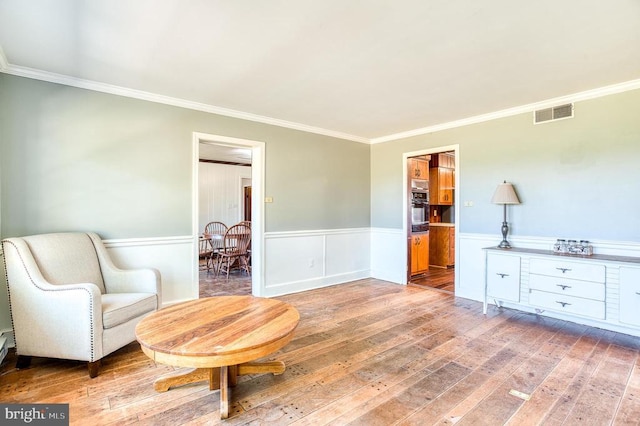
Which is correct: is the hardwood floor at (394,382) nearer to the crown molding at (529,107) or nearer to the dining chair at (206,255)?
the crown molding at (529,107)

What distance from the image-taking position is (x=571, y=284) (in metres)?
3.05

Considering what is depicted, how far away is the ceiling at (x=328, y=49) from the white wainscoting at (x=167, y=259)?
1.60 m

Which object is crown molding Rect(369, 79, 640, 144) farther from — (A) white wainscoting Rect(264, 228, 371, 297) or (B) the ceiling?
(A) white wainscoting Rect(264, 228, 371, 297)

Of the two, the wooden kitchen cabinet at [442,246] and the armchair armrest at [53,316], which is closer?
the armchair armrest at [53,316]

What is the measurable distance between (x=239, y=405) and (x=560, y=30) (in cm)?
330

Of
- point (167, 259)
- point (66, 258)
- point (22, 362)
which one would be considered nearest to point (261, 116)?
point (167, 259)

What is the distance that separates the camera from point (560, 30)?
7.13ft

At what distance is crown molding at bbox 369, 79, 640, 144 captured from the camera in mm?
3129

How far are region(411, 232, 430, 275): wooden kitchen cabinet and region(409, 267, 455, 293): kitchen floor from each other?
0.13 meters

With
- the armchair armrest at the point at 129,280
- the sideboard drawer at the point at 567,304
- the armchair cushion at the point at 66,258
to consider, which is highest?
the armchair cushion at the point at 66,258

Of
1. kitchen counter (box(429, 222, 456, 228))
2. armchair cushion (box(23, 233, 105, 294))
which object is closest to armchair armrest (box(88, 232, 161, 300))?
armchair cushion (box(23, 233, 105, 294))

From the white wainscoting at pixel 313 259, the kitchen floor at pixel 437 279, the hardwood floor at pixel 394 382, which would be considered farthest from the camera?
the kitchen floor at pixel 437 279

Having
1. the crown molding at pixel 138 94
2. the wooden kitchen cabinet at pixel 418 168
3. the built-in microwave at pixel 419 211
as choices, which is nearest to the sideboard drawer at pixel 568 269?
the built-in microwave at pixel 419 211

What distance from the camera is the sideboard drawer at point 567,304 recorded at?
9.54 ft
